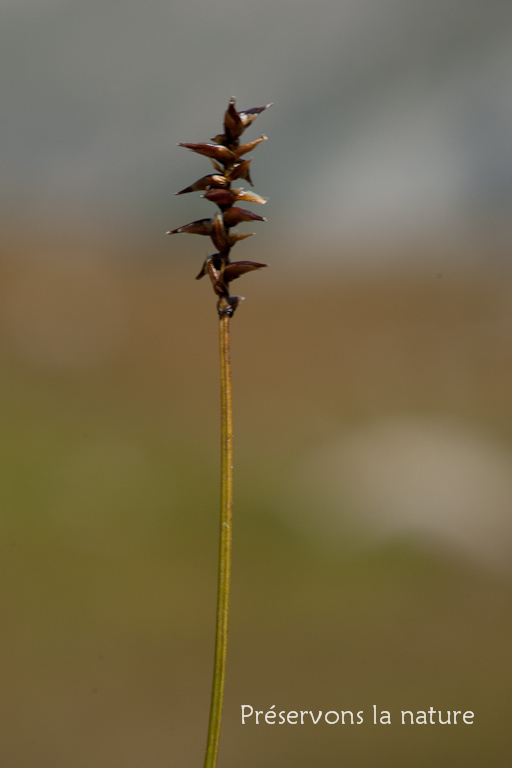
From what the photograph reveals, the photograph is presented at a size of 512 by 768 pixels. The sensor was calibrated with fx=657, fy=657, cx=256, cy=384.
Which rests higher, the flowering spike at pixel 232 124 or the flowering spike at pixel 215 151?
the flowering spike at pixel 232 124

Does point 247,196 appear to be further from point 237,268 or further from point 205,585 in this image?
point 205,585

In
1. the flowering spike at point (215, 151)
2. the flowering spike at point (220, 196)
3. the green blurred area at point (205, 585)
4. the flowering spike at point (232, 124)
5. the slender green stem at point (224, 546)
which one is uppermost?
the flowering spike at point (232, 124)

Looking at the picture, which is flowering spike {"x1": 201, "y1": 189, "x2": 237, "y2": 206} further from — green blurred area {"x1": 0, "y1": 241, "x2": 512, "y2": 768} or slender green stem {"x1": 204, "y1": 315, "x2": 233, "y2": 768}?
green blurred area {"x1": 0, "y1": 241, "x2": 512, "y2": 768}

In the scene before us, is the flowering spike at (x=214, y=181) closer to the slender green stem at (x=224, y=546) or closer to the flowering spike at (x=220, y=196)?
the flowering spike at (x=220, y=196)

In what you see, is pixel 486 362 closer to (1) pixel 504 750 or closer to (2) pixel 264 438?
(2) pixel 264 438

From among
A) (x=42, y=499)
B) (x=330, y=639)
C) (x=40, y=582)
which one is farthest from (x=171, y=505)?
(x=330, y=639)

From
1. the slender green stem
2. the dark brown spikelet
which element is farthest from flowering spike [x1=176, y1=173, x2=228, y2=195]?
the slender green stem

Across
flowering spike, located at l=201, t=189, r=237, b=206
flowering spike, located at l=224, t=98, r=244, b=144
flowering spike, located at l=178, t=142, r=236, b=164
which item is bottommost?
flowering spike, located at l=201, t=189, r=237, b=206

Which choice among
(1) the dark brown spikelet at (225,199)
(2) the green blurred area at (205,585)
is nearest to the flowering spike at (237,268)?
(1) the dark brown spikelet at (225,199)
